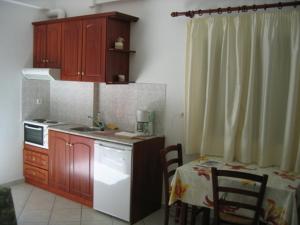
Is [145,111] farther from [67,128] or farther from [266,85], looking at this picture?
[266,85]

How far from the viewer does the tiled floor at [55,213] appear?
3279 millimetres

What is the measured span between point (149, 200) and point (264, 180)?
157 centimetres

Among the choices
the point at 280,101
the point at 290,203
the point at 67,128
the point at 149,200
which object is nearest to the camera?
the point at 290,203

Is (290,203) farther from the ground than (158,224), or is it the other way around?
(290,203)

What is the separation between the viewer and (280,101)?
9.45 ft

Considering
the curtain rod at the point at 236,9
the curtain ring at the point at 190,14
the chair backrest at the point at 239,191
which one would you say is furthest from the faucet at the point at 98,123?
the chair backrest at the point at 239,191

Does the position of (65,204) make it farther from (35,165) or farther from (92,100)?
(92,100)

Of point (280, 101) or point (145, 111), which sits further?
point (145, 111)

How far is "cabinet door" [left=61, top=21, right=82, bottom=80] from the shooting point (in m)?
3.87

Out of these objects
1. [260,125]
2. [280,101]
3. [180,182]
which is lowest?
[180,182]

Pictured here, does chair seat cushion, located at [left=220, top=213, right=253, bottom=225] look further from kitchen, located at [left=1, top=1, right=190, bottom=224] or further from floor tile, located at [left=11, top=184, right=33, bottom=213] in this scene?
floor tile, located at [left=11, top=184, right=33, bottom=213]

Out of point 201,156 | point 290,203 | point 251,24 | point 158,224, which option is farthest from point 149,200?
point 251,24

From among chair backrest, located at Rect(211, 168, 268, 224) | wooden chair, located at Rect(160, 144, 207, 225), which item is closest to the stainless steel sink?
wooden chair, located at Rect(160, 144, 207, 225)

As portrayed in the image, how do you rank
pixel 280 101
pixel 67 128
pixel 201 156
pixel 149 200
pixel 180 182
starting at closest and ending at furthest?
pixel 180 182, pixel 280 101, pixel 201 156, pixel 149 200, pixel 67 128
